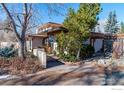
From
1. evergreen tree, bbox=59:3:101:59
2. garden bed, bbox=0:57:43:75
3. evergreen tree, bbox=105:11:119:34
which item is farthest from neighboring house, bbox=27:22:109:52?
garden bed, bbox=0:57:43:75

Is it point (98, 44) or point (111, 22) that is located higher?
point (111, 22)

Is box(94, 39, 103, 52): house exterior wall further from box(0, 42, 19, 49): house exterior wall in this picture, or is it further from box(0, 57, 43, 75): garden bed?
box(0, 57, 43, 75): garden bed

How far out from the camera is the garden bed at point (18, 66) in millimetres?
4965

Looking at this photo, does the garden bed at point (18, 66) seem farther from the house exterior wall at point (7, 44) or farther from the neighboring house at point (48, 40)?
the neighboring house at point (48, 40)

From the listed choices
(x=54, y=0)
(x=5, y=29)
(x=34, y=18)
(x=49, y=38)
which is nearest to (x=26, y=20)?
(x=34, y=18)

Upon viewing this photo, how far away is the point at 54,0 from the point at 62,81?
2.41m

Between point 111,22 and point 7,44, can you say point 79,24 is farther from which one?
point 111,22

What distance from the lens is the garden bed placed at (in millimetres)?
4965

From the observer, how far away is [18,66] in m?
5.26

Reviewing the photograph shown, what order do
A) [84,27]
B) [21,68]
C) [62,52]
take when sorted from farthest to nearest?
[62,52] < [84,27] < [21,68]

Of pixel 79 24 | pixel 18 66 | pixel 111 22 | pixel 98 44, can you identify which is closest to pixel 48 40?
pixel 98 44
